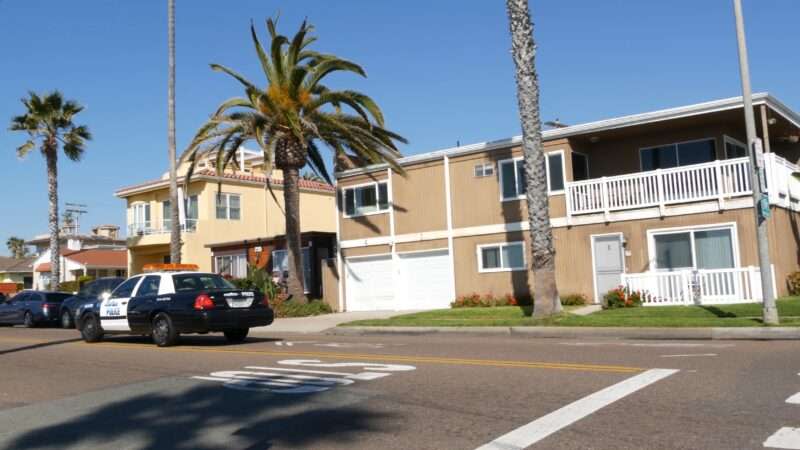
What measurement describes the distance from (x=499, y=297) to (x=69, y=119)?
25.4 metres

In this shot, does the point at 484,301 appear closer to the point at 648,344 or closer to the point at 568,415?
the point at 648,344

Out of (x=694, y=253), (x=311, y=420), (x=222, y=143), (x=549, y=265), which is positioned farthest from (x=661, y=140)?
(x=311, y=420)

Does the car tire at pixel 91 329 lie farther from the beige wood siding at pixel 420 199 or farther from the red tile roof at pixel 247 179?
the red tile roof at pixel 247 179

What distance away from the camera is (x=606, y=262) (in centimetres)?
2334

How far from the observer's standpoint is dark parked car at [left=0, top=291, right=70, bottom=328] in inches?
1083

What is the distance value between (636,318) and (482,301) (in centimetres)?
859

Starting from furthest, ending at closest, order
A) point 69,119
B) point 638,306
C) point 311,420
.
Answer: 1. point 69,119
2. point 638,306
3. point 311,420

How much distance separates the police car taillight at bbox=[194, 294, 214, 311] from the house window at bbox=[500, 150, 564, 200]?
11.8m

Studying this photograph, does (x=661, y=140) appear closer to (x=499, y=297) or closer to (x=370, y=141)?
(x=499, y=297)

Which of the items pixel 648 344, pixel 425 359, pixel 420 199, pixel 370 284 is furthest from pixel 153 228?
pixel 648 344

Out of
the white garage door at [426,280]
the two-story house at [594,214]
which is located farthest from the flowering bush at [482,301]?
A: the white garage door at [426,280]

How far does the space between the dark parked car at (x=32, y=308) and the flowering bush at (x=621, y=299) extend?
18.6 metres

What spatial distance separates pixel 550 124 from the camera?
32.3 metres

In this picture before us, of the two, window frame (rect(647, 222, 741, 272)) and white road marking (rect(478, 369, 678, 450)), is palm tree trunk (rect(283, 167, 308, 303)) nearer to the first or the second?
window frame (rect(647, 222, 741, 272))
